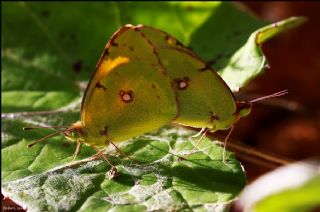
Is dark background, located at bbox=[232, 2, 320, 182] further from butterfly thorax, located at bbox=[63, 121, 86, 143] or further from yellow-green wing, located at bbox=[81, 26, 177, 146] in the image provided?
butterfly thorax, located at bbox=[63, 121, 86, 143]

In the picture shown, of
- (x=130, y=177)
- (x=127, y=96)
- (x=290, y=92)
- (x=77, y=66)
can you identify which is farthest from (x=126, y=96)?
(x=290, y=92)

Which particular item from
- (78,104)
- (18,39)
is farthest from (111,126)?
(18,39)

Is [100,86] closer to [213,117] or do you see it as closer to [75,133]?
[75,133]

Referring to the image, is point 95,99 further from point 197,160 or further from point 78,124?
point 197,160

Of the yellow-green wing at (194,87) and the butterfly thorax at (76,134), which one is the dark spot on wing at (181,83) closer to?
the yellow-green wing at (194,87)

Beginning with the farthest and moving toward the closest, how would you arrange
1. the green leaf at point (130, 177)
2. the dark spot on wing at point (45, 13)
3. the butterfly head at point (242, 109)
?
1. the dark spot on wing at point (45, 13)
2. the butterfly head at point (242, 109)
3. the green leaf at point (130, 177)

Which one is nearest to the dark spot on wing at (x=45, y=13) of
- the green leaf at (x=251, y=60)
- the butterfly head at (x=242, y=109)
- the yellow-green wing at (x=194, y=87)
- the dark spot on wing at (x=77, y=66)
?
the dark spot on wing at (x=77, y=66)
